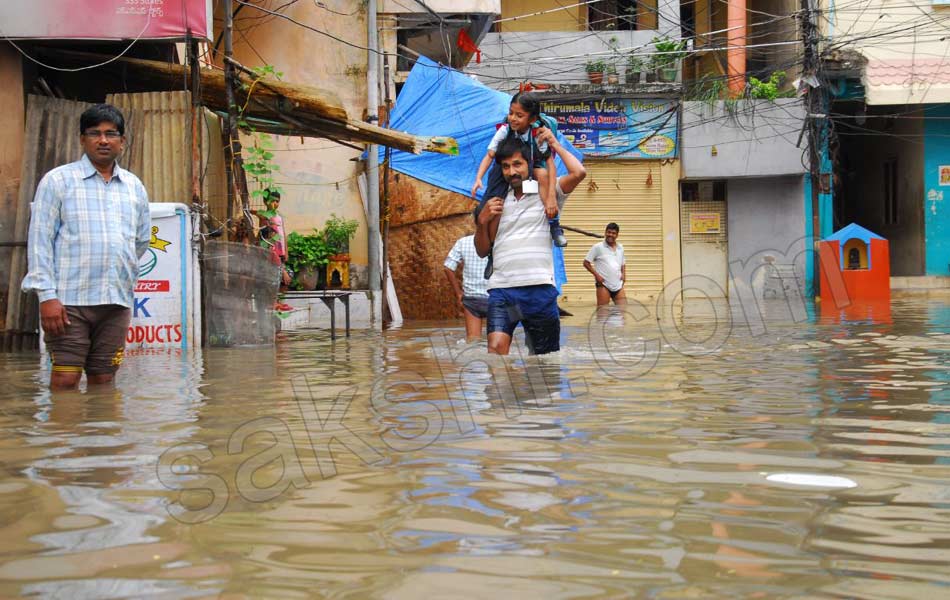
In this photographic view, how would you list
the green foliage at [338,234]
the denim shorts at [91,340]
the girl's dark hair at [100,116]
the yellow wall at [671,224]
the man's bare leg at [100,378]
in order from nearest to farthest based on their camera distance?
the girl's dark hair at [100,116], the denim shorts at [91,340], the man's bare leg at [100,378], the green foliage at [338,234], the yellow wall at [671,224]

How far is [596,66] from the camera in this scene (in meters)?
23.5

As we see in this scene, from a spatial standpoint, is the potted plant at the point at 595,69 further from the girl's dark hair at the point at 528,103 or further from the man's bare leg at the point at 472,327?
the girl's dark hair at the point at 528,103

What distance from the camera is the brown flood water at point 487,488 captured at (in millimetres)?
2305

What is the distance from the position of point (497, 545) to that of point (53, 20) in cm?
866

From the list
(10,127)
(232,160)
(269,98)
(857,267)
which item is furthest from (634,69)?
(10,127)

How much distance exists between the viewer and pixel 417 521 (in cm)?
278

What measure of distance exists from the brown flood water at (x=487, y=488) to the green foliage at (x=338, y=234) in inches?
398

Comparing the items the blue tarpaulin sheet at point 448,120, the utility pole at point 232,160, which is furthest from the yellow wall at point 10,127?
the blue tarpaulin sheet at point 448,120

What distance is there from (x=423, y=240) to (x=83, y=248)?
12.3 m

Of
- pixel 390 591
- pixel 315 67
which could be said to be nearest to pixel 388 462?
pixel 390 591

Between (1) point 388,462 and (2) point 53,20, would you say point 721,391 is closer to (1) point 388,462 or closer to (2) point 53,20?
(1) point 388,462

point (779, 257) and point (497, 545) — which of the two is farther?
point (779, 257)

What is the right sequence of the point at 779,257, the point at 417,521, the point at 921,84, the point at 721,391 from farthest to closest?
1. the point at 779,257
2. the point at 921,84
3. the point at 721,391
4. the point at 417,521

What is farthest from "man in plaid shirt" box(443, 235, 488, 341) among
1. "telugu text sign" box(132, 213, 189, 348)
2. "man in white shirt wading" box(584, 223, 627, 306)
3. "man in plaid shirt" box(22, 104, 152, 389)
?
"man in white shirt wading" box(584, 223, 627, 306)
